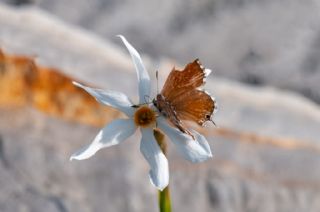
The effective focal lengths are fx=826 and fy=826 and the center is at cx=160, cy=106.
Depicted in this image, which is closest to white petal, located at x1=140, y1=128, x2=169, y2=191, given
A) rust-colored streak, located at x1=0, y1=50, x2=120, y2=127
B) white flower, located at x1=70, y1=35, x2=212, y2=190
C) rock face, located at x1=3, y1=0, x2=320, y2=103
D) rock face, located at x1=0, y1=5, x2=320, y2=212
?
white flower, located at x1=70, y1=35, x2=212, y2=190

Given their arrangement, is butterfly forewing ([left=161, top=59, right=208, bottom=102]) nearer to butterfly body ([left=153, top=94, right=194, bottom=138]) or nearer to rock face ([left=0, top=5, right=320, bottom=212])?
butterfly body ([left=153, top=94, right=194, bottom=138])

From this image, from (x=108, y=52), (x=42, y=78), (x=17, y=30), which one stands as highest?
(x=108, y=52)

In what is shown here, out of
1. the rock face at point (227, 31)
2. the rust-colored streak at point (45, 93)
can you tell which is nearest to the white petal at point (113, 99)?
the rust-colored streak at point (45, 93)

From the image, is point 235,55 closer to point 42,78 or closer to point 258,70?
point 258,70

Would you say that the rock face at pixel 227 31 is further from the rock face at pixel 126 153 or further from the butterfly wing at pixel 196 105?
the butterfly wing at pixel 196 105

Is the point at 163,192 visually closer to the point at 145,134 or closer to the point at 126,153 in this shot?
the point at 145,134

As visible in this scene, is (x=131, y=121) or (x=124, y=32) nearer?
(x=131, y=121)

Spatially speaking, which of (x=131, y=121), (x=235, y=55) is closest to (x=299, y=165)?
(x=235, y=55)
